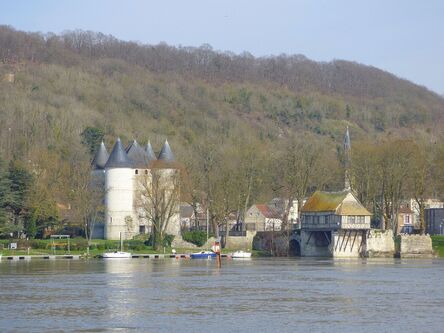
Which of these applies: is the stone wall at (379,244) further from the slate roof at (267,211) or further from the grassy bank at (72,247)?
the slate roof at (267,211)

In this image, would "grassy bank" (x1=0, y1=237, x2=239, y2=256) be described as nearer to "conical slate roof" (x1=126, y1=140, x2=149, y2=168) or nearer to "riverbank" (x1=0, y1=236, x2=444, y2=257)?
"riverbank" (x1=0, y1=236, x2=444, y2=257)

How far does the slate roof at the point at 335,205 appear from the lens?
99.8 metres

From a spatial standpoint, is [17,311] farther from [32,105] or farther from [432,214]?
[32,105]

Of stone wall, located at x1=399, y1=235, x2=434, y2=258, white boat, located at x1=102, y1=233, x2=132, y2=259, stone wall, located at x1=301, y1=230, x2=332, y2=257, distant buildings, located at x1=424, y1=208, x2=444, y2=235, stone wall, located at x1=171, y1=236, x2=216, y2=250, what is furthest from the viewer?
distant buildings, located at x1=424, y1=208, x2=444, y2=235

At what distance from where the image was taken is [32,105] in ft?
559

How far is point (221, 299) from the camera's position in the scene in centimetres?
4969

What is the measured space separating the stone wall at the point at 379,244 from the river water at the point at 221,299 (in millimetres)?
22341

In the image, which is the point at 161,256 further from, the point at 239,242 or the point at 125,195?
the point at 125,195

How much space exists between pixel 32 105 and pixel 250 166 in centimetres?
7047

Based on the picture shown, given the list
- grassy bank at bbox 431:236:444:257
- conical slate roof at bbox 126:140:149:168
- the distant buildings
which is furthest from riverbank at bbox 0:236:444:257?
the distant buildings

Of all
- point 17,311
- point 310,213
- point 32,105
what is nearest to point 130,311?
point 17,311

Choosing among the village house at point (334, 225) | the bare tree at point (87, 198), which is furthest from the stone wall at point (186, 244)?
the village house at point (334, 225)

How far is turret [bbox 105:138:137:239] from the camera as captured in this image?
109625 millimetres

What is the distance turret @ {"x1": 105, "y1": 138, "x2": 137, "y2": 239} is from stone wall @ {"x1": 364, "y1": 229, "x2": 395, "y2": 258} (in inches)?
980
